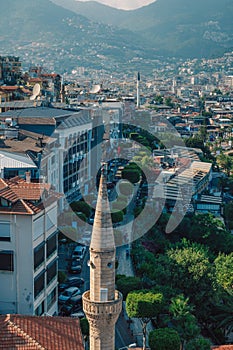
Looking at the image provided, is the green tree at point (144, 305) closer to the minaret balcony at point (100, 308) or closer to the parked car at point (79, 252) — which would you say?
the minaret balcony at point (100, 308)

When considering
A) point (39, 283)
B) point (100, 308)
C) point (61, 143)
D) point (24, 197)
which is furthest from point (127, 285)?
point (61, 143)

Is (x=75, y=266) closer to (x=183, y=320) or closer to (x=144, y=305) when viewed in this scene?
(x=144, y=305)

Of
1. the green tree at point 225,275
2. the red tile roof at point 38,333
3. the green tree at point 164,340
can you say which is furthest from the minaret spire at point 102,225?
the green tree at point 225,275

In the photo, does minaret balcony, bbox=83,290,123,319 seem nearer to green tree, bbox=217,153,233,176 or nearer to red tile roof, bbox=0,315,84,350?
red tile roof, bbox=0,315,84,350

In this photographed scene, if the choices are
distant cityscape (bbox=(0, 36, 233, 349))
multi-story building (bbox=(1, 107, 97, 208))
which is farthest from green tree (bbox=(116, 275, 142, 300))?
multi-story building (bbox=(1, 107, 97, 208))

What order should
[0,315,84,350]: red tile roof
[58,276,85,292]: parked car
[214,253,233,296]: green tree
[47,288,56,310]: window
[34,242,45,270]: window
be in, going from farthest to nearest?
[214,253,233,296]: green tree, [58,276,85,292]: parked car, [47,288,56,310]: window, [34,242,45,270]: window, [0,315,84,350]: red tile roof

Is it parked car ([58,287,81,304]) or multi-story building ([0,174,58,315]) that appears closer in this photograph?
multi-story building ([0,174,58,315])

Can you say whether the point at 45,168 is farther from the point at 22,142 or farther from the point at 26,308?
the point at 26,308
